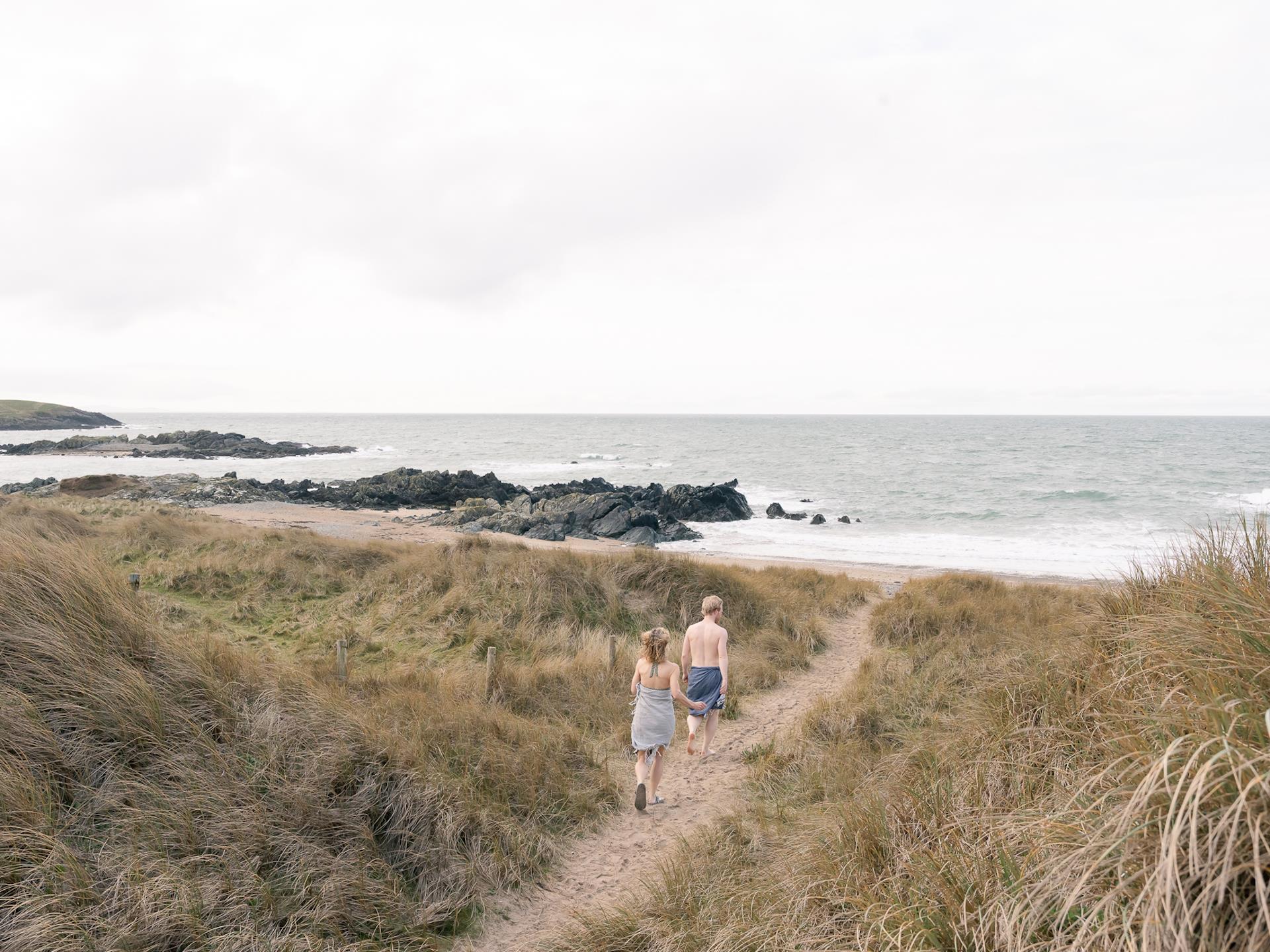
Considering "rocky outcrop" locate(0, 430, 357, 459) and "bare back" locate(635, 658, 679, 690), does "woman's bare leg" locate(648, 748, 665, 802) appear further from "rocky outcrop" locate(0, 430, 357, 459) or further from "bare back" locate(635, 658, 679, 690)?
"rocky outcrop" locate(0, 430, 357, 459)

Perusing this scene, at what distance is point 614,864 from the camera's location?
5402 millimetres

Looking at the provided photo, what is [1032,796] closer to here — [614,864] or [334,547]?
[614,864]

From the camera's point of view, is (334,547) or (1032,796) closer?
(1032,796)

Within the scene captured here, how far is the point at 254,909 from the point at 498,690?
15.0 ft

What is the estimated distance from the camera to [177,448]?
8194 centimetres

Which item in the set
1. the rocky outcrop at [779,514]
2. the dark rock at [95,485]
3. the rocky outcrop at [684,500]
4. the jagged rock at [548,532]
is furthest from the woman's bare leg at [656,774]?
the dark rock at [95,485]

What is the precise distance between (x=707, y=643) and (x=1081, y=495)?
154 feet

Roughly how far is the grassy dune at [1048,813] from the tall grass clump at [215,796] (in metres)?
1.31

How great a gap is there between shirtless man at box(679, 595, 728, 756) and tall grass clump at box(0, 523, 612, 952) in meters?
1.62

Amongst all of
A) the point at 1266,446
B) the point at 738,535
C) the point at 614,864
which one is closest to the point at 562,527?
the point at 738,535

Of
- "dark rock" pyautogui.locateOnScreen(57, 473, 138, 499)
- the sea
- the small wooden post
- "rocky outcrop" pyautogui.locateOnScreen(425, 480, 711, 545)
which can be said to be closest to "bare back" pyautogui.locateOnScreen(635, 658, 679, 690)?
the small wooden post

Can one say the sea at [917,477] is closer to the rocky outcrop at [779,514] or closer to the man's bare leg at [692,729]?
the rocky outcrop at [779,514]

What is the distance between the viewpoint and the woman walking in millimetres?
6391

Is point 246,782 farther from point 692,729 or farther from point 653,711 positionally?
point 692,729
